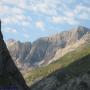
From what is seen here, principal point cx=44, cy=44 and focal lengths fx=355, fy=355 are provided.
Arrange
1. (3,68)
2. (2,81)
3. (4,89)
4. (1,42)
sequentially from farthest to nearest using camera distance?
(1,42) < (3,68) < (2,81) < (4,89)

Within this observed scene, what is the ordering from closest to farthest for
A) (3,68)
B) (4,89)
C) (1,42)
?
(4,89)
(3,68)
(1,42)

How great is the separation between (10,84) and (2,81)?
1765 millimetres

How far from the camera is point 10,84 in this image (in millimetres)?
61531

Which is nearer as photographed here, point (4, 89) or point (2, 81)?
point (4, 89)

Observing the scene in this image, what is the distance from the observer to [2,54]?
2645 inches

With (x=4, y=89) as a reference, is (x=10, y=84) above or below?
below

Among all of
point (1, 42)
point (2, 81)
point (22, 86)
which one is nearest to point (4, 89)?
point (2, 81)

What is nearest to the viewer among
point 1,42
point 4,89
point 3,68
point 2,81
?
point 4,89

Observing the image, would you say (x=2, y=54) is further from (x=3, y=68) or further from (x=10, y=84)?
(x=10, y=84)

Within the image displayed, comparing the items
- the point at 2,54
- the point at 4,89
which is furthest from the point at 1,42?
the point at 4,89

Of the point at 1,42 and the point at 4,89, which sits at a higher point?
the point at 4,89

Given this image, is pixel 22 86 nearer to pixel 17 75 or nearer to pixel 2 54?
pixel 17 75

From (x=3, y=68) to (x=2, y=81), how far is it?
5.22 meters

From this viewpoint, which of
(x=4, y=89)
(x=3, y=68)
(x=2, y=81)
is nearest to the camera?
(x=4, y=89)
